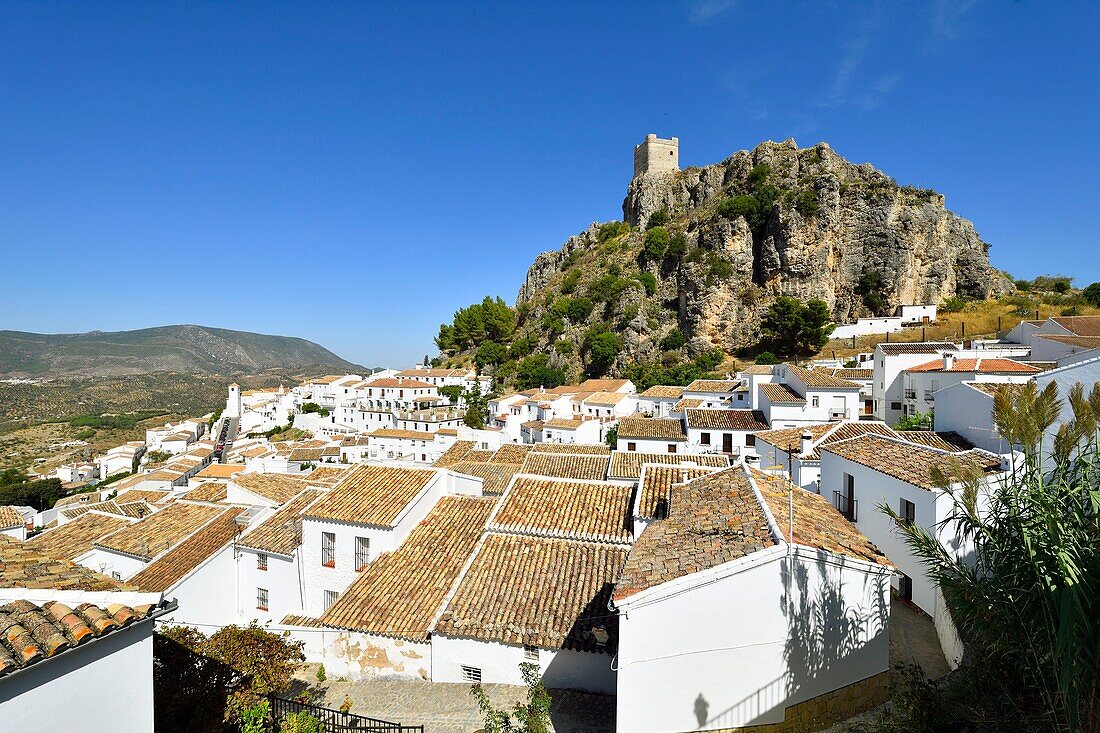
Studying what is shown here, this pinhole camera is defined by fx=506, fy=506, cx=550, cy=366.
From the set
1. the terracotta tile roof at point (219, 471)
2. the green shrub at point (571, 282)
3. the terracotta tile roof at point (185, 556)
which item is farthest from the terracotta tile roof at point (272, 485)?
the green shrub at point (571, 282)

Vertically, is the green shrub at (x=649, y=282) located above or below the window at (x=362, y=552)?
above

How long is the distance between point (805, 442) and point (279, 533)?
17.2 m

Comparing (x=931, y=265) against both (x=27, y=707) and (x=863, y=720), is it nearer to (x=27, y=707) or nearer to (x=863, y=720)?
(x=863, y=720)

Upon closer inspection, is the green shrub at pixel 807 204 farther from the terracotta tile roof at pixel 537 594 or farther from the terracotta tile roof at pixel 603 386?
the terracotta tile roof at pixel 537 594

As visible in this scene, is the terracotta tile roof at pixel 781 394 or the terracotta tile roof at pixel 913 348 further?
the terracotta tile roof at pixel 913 348

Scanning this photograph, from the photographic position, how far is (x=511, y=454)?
2692 centimetres

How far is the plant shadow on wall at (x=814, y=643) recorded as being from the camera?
21.3ft

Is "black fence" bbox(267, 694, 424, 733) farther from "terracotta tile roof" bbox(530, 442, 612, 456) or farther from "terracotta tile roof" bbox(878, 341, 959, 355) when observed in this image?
"terracotta tile roof" bbox(878, 341, 959, 355)

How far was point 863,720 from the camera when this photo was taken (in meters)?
6.72

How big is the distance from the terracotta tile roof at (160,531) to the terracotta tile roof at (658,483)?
13.3 metres

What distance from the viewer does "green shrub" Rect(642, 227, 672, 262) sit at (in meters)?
67.3

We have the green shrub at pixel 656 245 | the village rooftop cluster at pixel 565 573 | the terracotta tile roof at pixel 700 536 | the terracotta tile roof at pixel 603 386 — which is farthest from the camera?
the green shrub at pixel 656 245

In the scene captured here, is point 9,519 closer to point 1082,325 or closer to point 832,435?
point 832,435

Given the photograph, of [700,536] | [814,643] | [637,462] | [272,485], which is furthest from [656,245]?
[814,643]
